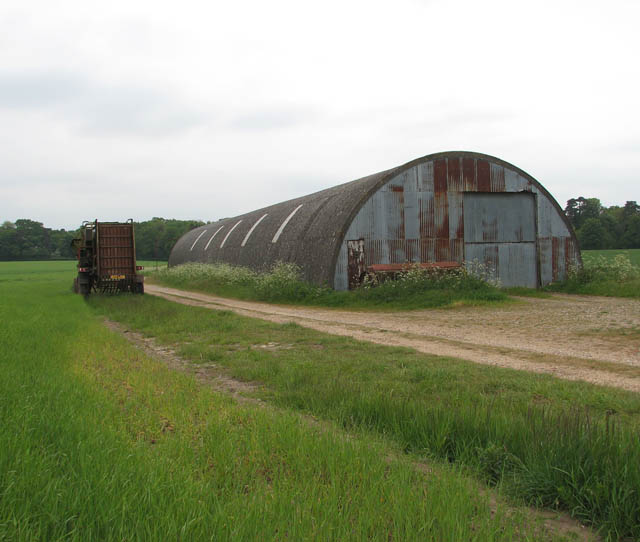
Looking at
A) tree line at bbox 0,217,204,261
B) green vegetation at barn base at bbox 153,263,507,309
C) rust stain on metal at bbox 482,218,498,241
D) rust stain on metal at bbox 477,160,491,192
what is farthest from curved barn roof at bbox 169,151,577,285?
tree line at bbox 0,217,204,261

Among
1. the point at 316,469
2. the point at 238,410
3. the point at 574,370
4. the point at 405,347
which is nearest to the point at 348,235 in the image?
the point at 405,347

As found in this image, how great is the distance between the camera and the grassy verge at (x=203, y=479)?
2.81 metres

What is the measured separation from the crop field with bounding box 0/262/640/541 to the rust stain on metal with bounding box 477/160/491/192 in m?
17.2

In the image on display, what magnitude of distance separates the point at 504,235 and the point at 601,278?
4523 millimetres

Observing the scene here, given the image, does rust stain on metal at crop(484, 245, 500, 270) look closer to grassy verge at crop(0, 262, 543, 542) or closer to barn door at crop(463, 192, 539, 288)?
barn door at crop(463, 192, 539, 288)

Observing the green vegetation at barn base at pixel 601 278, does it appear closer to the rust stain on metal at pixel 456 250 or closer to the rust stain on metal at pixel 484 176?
the rust stain on metal at pixel 456 250

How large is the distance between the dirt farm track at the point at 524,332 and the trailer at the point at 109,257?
9058mm

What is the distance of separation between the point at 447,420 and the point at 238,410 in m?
2.09

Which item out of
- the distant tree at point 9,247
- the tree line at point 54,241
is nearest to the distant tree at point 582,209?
the tree line at point 54,241

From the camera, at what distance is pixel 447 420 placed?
15.8 ft

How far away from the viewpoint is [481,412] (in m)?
4.88

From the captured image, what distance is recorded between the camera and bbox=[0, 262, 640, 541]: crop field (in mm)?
2910

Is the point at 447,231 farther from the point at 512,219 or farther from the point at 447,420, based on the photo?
the point at 447,420

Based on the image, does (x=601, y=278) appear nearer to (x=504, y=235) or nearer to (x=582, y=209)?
(x=504, y=235)
